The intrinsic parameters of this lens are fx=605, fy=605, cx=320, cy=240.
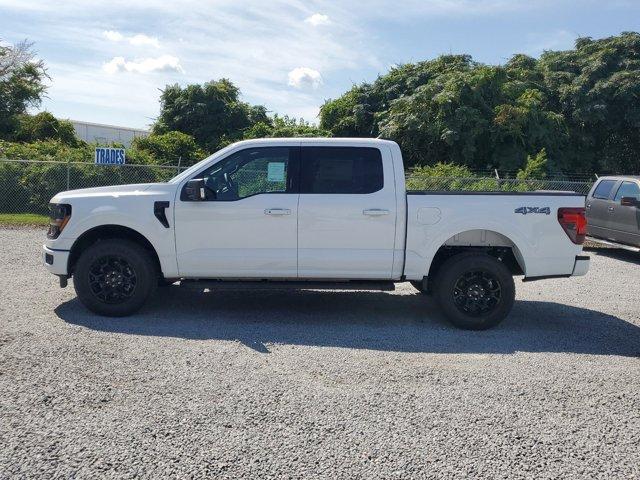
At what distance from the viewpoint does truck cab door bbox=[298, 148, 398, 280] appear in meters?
6.75

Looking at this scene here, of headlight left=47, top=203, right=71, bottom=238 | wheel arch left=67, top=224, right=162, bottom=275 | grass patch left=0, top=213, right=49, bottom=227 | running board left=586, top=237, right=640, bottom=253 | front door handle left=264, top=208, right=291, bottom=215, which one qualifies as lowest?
grass patch left=0, top=213, right=49, bottom=227

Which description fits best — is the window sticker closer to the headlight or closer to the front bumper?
the headlight

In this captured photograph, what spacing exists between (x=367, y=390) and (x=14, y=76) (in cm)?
3083

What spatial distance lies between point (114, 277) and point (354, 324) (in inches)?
109

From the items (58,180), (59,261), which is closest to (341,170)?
(59,261)

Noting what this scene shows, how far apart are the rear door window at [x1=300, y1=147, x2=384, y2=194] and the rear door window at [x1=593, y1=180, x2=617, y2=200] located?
8729 mm

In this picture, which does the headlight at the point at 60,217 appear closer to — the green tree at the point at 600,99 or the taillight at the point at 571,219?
the taillight at the point at 571,219

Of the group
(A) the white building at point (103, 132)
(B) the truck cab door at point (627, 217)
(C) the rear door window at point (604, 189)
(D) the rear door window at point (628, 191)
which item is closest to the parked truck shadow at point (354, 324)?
A: (B) the truck cab door at point (627, 217)

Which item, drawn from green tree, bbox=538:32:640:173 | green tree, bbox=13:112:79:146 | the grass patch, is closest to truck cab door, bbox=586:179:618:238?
the grass patch

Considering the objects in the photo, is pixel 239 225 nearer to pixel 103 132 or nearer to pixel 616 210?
pixel 616 210

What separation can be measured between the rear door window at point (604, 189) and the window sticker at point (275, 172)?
9.47 m

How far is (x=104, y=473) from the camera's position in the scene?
3443 millimetres

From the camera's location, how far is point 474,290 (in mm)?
6887

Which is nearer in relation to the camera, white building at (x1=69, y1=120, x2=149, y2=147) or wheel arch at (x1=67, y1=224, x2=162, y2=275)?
wheel arch at (x1=67, y1=224, x2=162, y2=275)
